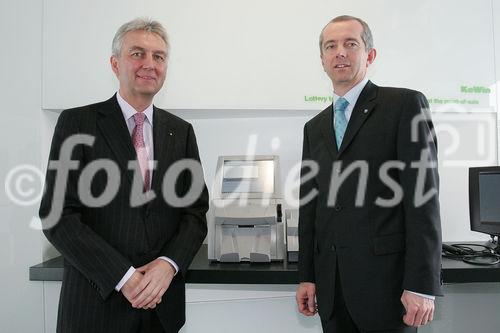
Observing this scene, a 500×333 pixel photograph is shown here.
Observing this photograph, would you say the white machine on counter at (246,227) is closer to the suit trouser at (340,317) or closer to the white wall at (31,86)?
the suit trouser at (340,317)

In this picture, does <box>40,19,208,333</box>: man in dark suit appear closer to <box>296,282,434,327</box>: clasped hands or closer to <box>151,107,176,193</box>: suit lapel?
<box>151,107,176,193</box>: suit lapel

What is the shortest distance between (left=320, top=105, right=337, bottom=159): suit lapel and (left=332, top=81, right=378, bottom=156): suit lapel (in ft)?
0.17

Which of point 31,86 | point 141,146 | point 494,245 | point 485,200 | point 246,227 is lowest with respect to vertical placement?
point 494,245

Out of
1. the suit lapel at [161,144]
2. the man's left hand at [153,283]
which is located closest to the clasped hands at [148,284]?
the man's left hand at [153,283]

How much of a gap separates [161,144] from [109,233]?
0.38 meters

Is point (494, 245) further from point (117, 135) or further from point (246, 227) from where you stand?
point (117, 135)

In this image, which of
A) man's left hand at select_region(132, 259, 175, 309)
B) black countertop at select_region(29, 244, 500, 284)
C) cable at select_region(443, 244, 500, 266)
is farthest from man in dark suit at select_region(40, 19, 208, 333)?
cable at select_region(443, 244, 500, 266)

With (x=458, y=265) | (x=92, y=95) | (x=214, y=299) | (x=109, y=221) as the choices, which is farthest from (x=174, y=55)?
(x=458, y=265)

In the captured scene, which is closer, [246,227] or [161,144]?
[161,144]

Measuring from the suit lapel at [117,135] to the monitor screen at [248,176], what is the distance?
652 millimetres

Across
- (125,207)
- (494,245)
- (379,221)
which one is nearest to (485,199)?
(494,245)

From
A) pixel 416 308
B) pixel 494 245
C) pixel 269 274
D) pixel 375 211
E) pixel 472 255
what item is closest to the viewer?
pixel 416 308

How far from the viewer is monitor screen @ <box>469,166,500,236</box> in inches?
76.9

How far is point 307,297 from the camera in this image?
4.68ft
